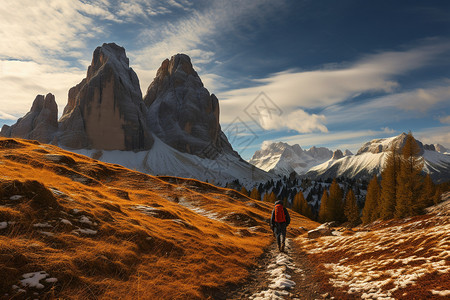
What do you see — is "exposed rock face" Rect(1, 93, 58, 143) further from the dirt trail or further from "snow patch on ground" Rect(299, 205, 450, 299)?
"snow patch on ground" Rect(299, 205, 450, 299)

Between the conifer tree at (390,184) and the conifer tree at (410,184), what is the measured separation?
4089 mm

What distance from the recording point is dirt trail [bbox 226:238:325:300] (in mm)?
7883

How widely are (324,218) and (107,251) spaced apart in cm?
8238

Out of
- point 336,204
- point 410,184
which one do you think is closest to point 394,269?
point 410,184

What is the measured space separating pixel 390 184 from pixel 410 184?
6172 millimetres

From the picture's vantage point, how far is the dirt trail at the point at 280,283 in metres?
7.88

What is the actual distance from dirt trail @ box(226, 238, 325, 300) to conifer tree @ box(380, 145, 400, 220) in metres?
38.0

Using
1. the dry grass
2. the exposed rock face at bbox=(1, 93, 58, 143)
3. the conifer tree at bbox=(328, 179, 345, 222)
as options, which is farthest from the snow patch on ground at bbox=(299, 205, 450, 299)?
the exposed rock face at bbox=(1, 93, 58, 143)

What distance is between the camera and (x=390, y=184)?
4238 centimetres

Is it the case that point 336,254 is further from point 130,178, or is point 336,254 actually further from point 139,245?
point 130,178

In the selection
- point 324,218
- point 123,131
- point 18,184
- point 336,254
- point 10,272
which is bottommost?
point 324,218

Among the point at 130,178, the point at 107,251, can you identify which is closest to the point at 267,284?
the point at 107,251

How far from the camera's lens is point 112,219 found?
11055 mm

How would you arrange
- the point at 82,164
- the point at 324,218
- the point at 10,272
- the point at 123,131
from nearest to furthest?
1. the point at 10,272
2. the point at 82,164
3. the point at 324,218
4. the point at 123,131
